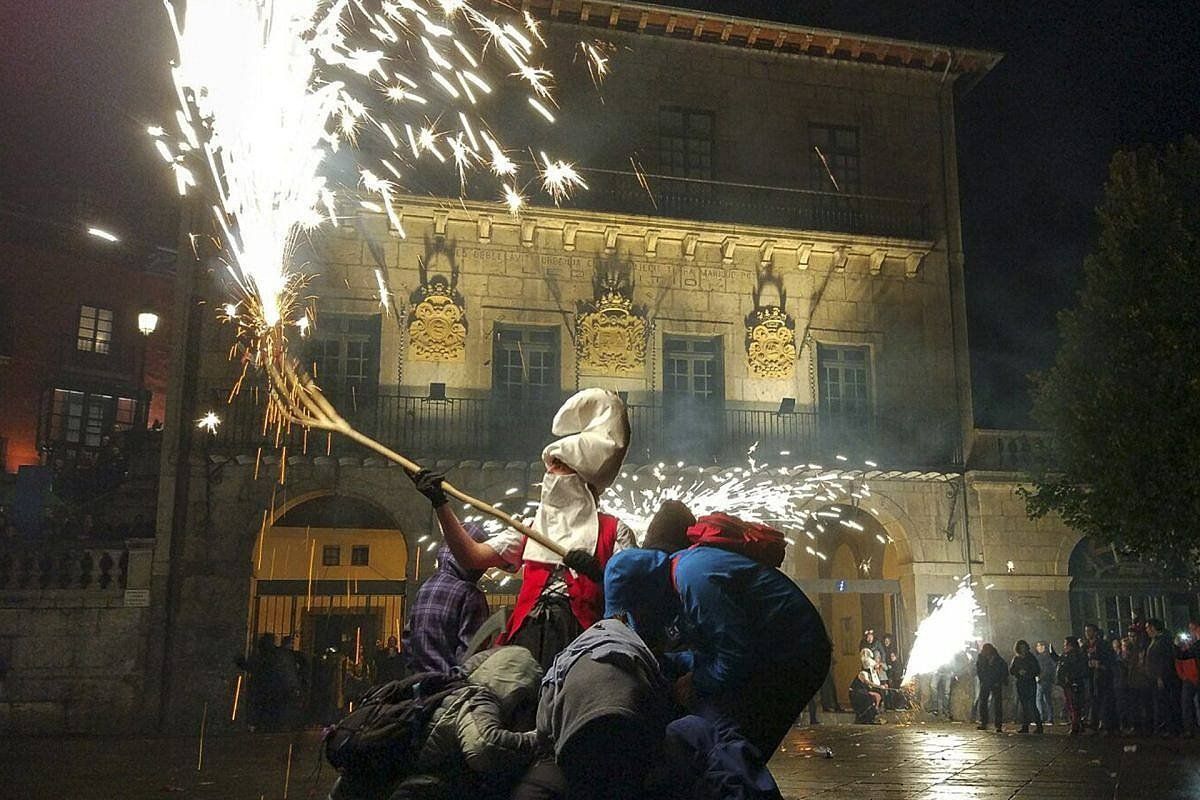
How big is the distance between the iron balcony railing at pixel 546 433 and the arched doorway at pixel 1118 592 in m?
3.39

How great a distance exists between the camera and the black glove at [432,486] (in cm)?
365

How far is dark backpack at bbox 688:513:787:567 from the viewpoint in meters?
2.92

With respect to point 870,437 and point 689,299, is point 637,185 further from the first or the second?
point 870,437

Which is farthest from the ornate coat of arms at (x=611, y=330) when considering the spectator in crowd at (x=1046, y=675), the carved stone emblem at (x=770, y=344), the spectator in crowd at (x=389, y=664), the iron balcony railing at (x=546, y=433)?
the spectator in crowd at (x=1046, y=675)

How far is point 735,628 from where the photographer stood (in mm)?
2791

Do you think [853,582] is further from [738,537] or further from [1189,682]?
[738,537]

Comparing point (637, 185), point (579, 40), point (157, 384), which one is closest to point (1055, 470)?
point (637, 185)

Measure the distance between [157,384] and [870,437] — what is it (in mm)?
22580

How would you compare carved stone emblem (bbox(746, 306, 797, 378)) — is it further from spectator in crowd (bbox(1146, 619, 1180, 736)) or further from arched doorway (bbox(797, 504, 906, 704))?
spectator in crowd (bbox(1146, 619, 1180, 736))

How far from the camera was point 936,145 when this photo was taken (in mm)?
20984

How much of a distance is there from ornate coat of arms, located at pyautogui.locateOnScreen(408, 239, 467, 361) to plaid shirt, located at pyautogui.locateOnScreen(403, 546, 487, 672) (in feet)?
46.0

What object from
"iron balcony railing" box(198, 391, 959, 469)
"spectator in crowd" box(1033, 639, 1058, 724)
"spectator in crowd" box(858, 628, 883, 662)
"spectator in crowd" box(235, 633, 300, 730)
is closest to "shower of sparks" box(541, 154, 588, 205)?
"iron balcony railing" box(198, 391, 959, 469)

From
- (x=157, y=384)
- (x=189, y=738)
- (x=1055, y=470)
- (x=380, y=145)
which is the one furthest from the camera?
(x=157, y=384)

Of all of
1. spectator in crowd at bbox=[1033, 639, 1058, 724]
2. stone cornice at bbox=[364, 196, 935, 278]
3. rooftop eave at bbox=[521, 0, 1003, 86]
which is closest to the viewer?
spectator in crowd at bbox=[1033, 639, 1058, 724]
